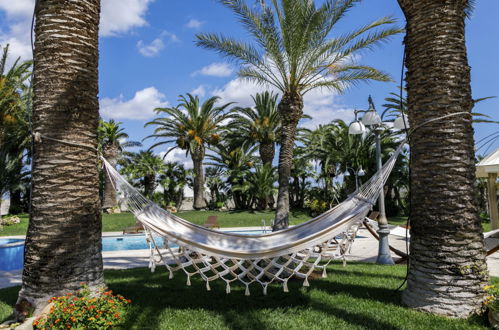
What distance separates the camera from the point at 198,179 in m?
18.4

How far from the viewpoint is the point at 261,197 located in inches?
706

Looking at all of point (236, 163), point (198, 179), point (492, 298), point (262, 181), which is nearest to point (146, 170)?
point (198, 179)

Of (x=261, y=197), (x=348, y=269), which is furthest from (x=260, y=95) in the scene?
(x=348, y=269)

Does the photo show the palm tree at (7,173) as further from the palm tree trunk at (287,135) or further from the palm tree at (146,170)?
the palm tree trunk at (287,135)

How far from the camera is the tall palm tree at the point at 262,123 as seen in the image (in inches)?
686

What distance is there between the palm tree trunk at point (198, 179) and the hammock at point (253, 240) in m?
14.5

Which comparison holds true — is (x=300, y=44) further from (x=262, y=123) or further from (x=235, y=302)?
(x=262, y=123)

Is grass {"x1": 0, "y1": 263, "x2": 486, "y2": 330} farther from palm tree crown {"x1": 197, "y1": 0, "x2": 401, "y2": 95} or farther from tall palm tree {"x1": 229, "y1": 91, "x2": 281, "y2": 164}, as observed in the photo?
tall palm tree {"x1": 229, "y1": 91, "x2": 281, "y2": 164}

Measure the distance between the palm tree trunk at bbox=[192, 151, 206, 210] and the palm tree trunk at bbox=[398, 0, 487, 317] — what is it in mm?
15308

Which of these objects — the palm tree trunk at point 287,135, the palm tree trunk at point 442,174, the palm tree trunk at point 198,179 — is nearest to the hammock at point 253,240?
the palm tree trunk at point 442,174

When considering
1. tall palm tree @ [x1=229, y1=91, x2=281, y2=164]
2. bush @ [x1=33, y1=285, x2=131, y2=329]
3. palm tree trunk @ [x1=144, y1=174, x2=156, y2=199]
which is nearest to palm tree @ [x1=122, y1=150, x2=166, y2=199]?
palm tree trunk @ [x1=144, y1=174, x2=156, y2=199]

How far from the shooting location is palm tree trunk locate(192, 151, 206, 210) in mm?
18047

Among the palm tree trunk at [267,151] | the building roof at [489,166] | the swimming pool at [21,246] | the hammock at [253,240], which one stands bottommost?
the swimming pool at [21,246]

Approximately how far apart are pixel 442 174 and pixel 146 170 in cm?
1787
